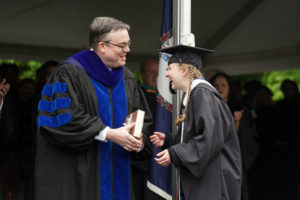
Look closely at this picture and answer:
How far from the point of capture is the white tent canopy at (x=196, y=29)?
20.9 feet

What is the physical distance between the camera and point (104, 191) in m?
3.79

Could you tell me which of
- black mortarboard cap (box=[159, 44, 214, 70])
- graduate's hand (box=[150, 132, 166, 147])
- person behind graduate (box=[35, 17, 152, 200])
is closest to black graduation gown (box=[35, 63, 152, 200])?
person behind graduate (box=[35, 17, 152, 200])

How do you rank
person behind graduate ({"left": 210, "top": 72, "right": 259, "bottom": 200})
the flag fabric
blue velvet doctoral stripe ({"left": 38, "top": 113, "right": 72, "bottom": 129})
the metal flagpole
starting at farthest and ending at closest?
person behind graduate ({"left": 210, "top": 72, "right": 259, "bottom": 200}) → the flag fabric → the metal flagpole → blue velvet doctoral stripe ({"left": 38, "top": 113, "right": 72, "bottom": 129})

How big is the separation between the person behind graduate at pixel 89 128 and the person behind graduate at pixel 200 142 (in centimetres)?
41

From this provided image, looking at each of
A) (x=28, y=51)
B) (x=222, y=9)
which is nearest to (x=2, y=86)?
(x=28, y=51)

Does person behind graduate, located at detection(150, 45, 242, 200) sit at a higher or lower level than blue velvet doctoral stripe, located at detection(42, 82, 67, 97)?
lower

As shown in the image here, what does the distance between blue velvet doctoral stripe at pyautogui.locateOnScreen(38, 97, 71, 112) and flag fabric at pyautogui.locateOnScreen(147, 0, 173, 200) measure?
43.3 inches

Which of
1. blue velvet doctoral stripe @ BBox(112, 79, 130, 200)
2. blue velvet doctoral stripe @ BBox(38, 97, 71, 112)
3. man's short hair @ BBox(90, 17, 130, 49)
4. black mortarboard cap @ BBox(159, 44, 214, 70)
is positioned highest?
man's short hair @ BBox(90, 17, 130, 49)

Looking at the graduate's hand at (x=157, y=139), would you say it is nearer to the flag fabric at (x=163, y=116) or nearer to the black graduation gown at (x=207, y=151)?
the black graduation gown at (x=207, y=151)

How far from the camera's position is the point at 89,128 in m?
3.54

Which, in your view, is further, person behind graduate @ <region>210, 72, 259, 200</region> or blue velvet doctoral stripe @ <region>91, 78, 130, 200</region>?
person behind graduate @ <region>210, 72, 259, 200</region>

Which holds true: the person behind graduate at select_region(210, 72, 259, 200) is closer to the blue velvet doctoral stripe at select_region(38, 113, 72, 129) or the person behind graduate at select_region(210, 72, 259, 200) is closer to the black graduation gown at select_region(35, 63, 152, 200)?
the black graduation gown at select_region(35, 63, 152, 200)

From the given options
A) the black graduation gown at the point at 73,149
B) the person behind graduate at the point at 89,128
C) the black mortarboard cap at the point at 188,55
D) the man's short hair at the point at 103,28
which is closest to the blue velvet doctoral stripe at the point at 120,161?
the person behind graduate at the point at 89,128

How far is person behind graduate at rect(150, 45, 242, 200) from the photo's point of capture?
3.30 m
